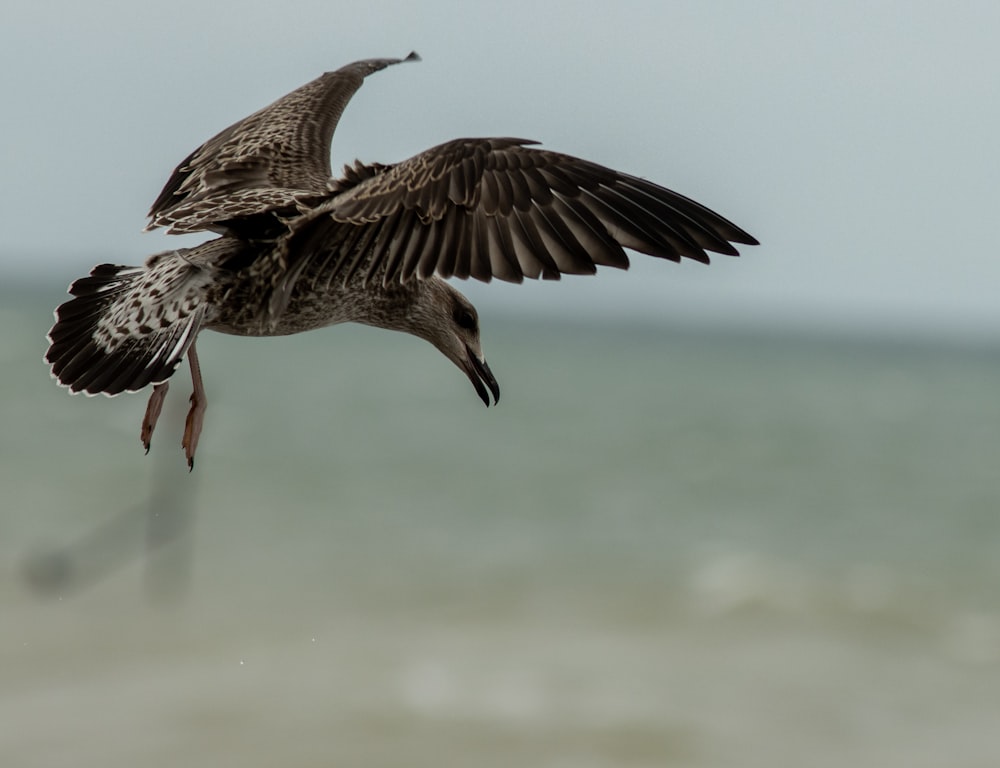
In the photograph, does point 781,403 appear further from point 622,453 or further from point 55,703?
point 55,703

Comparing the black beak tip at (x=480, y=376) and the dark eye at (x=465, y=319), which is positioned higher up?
the dark eye at (x=465, y=319)

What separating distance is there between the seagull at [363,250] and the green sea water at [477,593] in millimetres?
409

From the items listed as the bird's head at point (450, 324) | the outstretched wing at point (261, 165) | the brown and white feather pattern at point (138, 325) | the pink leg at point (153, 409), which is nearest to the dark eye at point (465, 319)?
the bird's head at point (450, 324)

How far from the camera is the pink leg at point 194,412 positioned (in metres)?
4.03

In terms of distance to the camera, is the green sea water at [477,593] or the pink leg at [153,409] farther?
the green sea water at [477,593]

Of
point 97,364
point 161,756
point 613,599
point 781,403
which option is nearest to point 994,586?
point 613,599

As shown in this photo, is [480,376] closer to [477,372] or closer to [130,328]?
[477,372]

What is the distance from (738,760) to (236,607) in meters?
4.97

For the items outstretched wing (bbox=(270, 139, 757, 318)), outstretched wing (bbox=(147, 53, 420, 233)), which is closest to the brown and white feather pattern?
outstretched wing (bbox=(147, 53, 420, 233))

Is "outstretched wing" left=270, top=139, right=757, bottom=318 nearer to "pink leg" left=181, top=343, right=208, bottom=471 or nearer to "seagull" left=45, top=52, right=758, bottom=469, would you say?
"seagull" left=45, top=52, right=758, bottom=469

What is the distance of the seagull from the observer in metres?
3.45

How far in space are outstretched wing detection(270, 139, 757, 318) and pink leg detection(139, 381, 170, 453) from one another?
2.49 feet

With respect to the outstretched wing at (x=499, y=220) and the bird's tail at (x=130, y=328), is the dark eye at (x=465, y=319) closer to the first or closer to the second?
the outstretched wing at (x=499, y=220)

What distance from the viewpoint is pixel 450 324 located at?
4289mm
